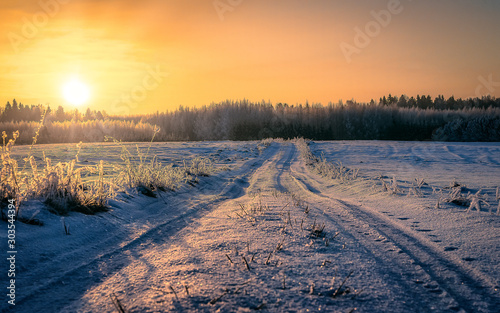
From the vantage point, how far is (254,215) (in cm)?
423

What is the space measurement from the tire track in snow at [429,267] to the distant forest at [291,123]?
3818 centimetres

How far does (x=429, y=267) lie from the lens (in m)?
2.38

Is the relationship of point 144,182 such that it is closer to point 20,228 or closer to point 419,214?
point 20,228

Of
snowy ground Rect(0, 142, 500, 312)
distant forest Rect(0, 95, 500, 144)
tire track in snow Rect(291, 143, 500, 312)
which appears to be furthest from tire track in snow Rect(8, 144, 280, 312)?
distant forest Rect(0, 95, 500, 144)

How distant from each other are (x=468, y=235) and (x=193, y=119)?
60123mm

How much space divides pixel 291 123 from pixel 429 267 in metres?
50.9

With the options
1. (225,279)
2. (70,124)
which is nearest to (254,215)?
(225,279)

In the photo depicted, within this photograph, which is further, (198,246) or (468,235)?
(468,235)

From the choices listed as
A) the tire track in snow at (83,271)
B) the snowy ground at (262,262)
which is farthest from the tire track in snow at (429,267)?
the tire track in snow at (83,271)

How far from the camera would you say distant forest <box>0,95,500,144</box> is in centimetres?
4081

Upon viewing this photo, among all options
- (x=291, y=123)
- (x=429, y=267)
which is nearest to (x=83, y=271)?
(x=429, y=267)

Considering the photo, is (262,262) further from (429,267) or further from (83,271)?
(83,271)

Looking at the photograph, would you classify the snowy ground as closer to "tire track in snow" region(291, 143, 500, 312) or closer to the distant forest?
"tire track in snow" region(291, 143, 500, 312)

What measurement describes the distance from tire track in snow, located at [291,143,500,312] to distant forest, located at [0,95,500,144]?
38.2m
